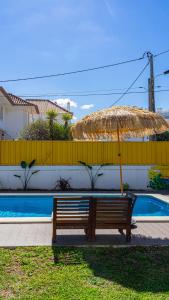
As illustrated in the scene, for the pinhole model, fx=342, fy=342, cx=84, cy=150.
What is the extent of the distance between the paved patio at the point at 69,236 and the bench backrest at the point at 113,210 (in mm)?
430

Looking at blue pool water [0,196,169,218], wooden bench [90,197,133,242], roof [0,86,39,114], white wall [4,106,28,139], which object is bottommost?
blue pool water [0,196,169,218]

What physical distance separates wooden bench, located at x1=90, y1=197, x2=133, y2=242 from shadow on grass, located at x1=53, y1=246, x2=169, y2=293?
21.2 inches

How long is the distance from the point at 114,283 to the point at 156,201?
8.80m

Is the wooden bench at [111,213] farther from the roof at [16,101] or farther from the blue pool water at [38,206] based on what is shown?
the roof at [16,101]

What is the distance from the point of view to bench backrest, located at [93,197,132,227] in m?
6.76

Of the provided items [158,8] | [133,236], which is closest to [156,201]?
[133,236]

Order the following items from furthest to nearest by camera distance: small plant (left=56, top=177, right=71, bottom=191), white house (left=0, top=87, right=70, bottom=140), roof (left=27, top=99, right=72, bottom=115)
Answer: roof (left=27, top=99, right=72, bottom=115) < white house (left=0, top=87, right=70, bottom=140) < small plant (left=56, top=177, right=71, bottom=191)

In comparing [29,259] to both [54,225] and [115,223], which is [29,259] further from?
[115,223]

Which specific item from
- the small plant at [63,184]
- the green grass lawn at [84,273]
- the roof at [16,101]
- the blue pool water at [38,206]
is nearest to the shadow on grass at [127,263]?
the green grass lawn at [84,273]

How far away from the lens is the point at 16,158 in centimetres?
1619

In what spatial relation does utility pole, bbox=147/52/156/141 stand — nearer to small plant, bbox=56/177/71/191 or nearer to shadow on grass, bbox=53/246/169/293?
small plant, bbox=56/177/71/191

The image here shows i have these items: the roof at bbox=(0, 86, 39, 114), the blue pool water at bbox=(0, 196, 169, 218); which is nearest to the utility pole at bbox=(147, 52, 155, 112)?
the blue pool water at bbox=(0, 196, 169, 218)

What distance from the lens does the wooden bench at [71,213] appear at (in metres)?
6.71

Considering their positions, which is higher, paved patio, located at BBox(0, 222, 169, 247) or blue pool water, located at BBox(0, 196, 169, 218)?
paved patio, located at BBox(0, 222, 169, 247)
